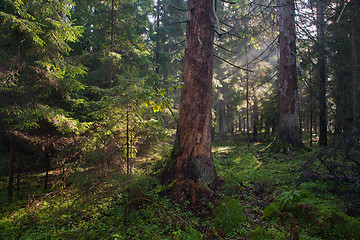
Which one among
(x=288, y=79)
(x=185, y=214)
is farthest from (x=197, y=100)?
(x=288, y=79)

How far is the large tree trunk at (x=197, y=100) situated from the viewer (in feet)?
16.5

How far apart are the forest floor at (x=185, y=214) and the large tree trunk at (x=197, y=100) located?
753mm

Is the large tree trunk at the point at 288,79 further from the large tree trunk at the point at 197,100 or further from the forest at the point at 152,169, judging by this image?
the large tree trunk at the point at 197,100

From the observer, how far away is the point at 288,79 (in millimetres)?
9594

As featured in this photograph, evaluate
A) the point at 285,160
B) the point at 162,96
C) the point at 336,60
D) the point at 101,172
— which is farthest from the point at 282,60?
the point at 101,172

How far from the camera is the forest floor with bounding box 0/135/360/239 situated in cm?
313

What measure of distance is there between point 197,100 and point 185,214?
2644 millimetres

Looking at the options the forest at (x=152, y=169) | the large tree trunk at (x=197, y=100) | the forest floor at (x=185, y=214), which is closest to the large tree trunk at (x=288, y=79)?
the forest at (x=152, y=169)

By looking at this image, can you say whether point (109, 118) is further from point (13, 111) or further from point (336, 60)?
point (336, 60)

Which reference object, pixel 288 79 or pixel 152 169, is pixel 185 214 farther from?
pixel 288 79

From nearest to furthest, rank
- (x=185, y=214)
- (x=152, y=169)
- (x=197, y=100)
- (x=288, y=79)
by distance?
(x=185, y=214)
(x=197, y=100)
(x=152, y=169)
(x=288, y=79)

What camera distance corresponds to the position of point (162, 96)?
514 centimetres

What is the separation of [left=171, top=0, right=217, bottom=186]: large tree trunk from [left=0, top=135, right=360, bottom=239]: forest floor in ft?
2.47

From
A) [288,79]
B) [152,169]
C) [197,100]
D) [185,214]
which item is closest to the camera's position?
[185,214]
